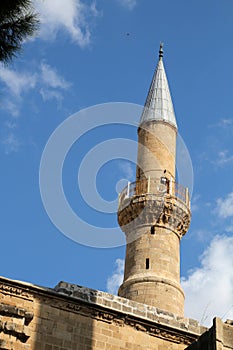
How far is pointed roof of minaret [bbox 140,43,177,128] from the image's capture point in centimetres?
1869

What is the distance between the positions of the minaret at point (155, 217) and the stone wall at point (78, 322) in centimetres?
398

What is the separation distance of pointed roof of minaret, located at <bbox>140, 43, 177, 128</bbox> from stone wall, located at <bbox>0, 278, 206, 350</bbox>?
336 inches

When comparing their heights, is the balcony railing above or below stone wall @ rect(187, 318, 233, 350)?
above

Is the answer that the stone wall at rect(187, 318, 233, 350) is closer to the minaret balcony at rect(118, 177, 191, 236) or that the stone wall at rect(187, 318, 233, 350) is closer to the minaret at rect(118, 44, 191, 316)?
the minaret at rect(118, 44, 191, 316)

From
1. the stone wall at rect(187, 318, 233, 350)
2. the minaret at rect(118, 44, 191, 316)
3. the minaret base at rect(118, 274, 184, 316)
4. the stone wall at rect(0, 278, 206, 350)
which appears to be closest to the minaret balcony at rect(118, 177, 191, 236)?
the minaret at rect(118, 44, 191, 316)

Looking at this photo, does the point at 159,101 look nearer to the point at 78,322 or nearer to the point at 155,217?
the point at 155,217

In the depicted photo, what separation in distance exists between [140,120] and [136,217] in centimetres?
337

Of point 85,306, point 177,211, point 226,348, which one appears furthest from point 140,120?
point 226,348

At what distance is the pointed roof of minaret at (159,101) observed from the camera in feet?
61.3

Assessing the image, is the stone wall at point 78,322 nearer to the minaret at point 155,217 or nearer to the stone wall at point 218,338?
the stone wall at point 218,338

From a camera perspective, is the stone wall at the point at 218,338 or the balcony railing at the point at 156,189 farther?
the balcony railing at the point at 156,189

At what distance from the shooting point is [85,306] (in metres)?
10.5

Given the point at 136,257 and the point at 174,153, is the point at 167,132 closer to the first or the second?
the point at 174,153

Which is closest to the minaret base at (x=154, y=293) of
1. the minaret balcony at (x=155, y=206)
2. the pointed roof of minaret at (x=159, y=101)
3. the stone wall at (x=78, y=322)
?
the minaret balcony at (x=155, y=206)
